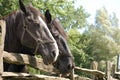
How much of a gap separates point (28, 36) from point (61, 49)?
76 centimetres

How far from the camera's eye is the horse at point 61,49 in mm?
5453

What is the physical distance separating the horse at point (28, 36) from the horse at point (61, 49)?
1.41ft

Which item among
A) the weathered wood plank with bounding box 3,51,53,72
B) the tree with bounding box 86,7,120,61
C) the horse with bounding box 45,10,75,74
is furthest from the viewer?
the tree with bounding box 86,7,120,61

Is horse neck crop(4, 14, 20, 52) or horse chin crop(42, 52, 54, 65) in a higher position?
horse neck crop(4, 14, 20, 52)

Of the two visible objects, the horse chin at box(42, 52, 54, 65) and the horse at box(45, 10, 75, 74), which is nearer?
the horse chin at box(42, 52, 54, 65)

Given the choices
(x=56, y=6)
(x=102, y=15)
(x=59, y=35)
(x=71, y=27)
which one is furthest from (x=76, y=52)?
(x=59, y=35)

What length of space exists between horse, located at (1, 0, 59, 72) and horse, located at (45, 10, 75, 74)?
43 cm

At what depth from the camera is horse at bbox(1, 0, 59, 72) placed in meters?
5.16

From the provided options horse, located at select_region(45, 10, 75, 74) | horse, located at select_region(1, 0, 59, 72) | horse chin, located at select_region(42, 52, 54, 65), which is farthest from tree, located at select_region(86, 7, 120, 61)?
horse chin, located at select_region(42, 52, 54, 65)

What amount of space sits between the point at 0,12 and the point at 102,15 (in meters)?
34.5

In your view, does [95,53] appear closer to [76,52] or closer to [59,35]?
[76,52]

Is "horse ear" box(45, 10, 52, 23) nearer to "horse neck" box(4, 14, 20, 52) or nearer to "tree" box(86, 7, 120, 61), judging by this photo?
"horse neck" box(4, 14, 20, 52)

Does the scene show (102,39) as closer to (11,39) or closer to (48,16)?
(48,16)

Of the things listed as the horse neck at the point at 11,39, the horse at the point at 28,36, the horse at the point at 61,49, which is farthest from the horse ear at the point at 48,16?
the horse neck at the point at 11,39
